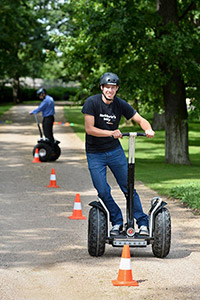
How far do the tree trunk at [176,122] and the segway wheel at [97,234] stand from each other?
40.2ft

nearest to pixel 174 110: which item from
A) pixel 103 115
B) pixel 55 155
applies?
pixel 55 155

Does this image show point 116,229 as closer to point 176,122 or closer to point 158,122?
point 176,122

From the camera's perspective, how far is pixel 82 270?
6.73m

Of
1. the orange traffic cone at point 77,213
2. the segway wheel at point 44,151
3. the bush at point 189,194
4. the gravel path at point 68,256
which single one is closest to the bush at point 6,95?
the segway wheel at point 44,151

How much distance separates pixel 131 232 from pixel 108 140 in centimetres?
106

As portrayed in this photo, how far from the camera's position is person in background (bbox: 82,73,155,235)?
7.29 meters

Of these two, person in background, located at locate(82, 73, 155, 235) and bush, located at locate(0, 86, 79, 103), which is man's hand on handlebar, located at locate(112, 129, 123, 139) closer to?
person in background, located at locate(82, 73, 155, 235)

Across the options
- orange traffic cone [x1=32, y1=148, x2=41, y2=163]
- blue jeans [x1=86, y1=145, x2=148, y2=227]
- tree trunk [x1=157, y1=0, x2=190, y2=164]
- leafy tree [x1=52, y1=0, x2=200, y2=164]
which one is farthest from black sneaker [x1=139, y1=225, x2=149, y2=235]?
tree trunk [x1=157, y1=0, x2=190, y2=164]

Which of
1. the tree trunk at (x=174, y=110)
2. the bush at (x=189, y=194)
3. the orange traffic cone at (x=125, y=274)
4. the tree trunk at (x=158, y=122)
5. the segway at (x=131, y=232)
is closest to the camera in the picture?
the orange traffic cone at (x=125, y=274)

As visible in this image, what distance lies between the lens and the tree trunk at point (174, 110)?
19.0 meters

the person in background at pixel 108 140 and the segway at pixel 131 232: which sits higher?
the person in background at pixel 108 140

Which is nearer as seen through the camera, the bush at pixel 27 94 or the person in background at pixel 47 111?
the person in background at pixel 47 111

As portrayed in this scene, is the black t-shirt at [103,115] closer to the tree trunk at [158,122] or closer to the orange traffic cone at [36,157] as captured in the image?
the orange traffic cone at [36,157]

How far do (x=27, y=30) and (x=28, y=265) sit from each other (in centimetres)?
3639
